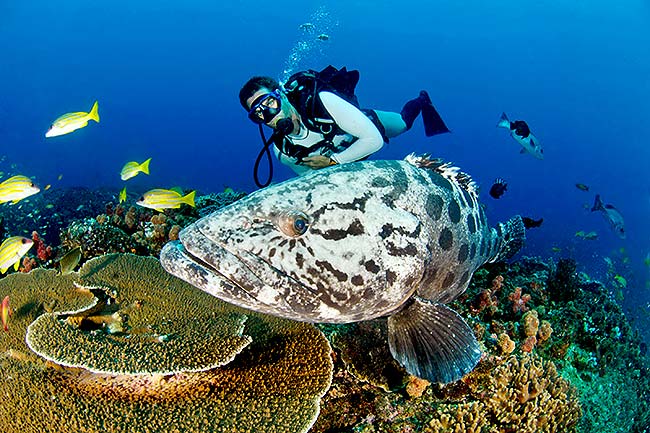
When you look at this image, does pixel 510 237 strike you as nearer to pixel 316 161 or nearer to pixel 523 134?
pixel 316 161

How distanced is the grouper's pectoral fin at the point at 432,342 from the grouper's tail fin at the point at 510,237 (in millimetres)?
2706

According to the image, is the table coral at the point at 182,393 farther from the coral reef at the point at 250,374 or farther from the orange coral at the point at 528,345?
the orange coral at the point at 528,345

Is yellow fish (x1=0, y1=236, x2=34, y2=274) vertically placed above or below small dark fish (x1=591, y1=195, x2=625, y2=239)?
above

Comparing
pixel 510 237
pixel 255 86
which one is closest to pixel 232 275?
pixel 255 86

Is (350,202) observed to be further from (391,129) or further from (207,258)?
(391,129)

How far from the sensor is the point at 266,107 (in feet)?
15.5

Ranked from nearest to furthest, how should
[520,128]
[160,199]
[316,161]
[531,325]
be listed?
[531,325] → [316,161] → [160,199] → [520,128]

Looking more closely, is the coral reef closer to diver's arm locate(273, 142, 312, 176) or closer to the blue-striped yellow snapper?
the blue-striped yellow snapper

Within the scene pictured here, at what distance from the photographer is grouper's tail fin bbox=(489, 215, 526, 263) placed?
517 cm

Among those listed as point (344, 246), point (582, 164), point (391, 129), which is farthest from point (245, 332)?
point (582, 164)

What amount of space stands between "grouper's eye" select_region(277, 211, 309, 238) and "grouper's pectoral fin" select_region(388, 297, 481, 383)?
3.55ft

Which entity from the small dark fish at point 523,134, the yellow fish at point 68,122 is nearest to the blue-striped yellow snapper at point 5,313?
the yellow fish at point 68,122

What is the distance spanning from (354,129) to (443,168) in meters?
1.52

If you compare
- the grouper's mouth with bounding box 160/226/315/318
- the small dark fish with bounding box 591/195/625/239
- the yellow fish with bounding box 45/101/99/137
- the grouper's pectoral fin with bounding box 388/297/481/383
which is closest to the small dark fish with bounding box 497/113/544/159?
the small dark fish with bounding box 591/195/625/239
